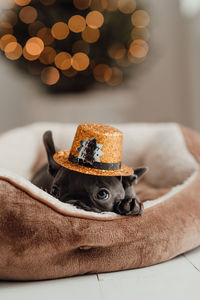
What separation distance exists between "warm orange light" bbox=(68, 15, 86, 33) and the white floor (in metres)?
2.60

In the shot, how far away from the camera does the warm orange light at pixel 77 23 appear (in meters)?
3.21

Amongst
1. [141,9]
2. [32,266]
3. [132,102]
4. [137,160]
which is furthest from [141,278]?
[132,102]

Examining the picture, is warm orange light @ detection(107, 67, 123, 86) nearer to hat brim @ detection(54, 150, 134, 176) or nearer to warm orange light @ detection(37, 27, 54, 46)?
warm orange light @ detection(37, 27, 54, 46)

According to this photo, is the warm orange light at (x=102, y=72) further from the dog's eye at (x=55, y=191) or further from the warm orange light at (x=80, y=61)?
the dog's eye at (x=55, y=191)

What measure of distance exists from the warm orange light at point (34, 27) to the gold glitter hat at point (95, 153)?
2.38 meters

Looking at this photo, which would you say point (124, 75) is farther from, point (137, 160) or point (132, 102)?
point (137, 160)

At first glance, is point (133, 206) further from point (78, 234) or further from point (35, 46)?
point (35, 46)

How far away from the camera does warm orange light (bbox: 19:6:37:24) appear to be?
10.5ft

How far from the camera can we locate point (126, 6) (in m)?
3.30

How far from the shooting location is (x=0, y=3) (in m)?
4.15

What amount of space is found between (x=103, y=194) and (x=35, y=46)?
248 centimetres

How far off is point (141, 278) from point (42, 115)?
117 inches

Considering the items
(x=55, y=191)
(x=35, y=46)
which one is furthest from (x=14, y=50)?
(x=55, y=191)

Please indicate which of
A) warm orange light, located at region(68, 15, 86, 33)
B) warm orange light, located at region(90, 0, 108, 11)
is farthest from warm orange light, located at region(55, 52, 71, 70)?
warm orange light, located at region(90, 0, 108, 11)
